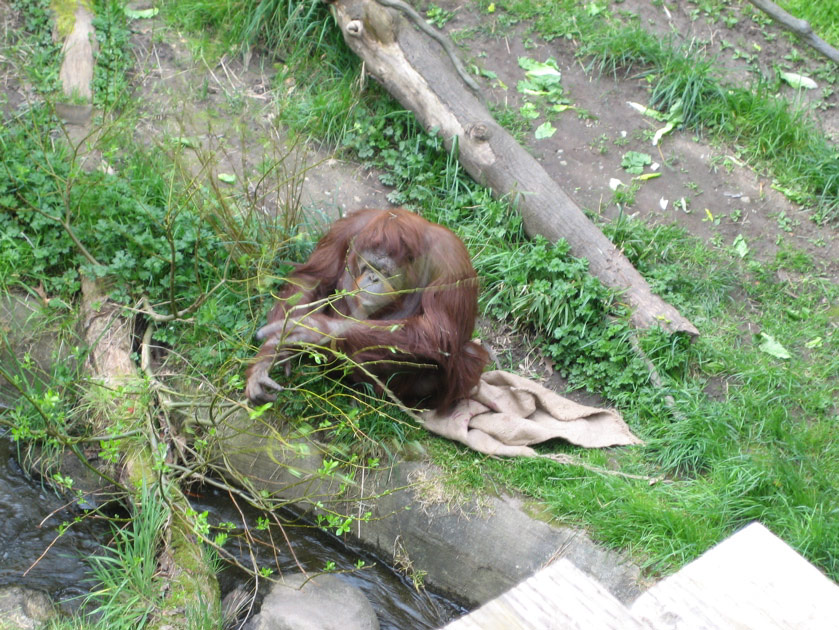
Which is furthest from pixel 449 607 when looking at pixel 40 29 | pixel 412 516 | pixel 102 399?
pixel 40 29

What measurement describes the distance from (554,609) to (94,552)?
2.58m

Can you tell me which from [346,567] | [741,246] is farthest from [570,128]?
[346,567]

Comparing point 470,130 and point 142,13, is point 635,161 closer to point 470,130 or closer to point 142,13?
point 470,130

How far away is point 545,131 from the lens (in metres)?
5.26

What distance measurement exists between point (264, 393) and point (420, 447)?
0.74 meters

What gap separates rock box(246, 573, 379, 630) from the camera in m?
3.23

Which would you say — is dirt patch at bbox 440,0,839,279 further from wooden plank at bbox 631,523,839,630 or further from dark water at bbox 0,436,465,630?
wooden plank at bbox 631,523,839,630

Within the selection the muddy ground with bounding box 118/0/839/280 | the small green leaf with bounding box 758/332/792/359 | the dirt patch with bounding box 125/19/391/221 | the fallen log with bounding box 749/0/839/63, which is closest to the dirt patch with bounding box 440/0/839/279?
the muddy ground with bounding box 118/0/839/280

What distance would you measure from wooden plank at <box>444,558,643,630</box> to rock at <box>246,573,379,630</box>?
1.89 m

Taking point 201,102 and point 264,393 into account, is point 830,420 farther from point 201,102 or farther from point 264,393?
point 201,102

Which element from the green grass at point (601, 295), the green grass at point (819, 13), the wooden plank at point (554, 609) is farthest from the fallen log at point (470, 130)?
the wooden plank at point (554, 609)

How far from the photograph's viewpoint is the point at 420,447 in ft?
12.3

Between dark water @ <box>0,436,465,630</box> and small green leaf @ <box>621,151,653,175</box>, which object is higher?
small green leaf @ <box>621,151,653,175</box>

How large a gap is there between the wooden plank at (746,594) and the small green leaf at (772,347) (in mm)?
2782
